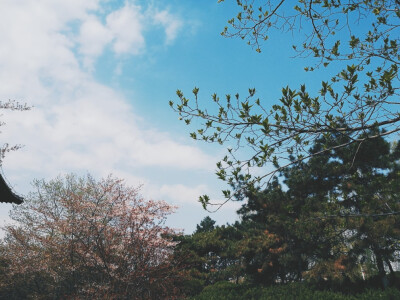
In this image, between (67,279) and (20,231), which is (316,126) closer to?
(67,279)

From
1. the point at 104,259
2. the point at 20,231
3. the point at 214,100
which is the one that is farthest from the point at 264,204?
the point at 20,231

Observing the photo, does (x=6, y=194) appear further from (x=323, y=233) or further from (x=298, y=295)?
(x=323, y=233)

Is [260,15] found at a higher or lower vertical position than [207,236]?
higher

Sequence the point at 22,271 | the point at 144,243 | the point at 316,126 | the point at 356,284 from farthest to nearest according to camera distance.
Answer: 1. the point at 22,271
2. the point at 356,284
3. the point at 144,243
4. the point at 316,126

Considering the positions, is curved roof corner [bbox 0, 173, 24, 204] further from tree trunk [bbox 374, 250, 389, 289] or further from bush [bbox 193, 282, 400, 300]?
tree trunk [bbox 374, 250, 389, 289]

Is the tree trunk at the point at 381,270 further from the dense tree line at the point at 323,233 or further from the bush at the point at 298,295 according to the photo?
the bush at the point at 298,295

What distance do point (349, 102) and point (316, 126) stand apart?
1.83 feet

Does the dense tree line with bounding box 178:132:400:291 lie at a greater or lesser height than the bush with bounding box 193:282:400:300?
greater

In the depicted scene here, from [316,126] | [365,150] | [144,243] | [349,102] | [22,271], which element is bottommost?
[22,271]

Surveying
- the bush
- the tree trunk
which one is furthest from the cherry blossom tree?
the tree trunk

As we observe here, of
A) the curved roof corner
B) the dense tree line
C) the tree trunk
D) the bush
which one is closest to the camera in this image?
the curved roof corner

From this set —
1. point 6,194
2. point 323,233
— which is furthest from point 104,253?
point 323,233

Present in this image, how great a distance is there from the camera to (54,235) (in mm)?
17094

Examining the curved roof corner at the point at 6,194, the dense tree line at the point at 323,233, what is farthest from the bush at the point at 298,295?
the curved roof corner at the point at 6,194
